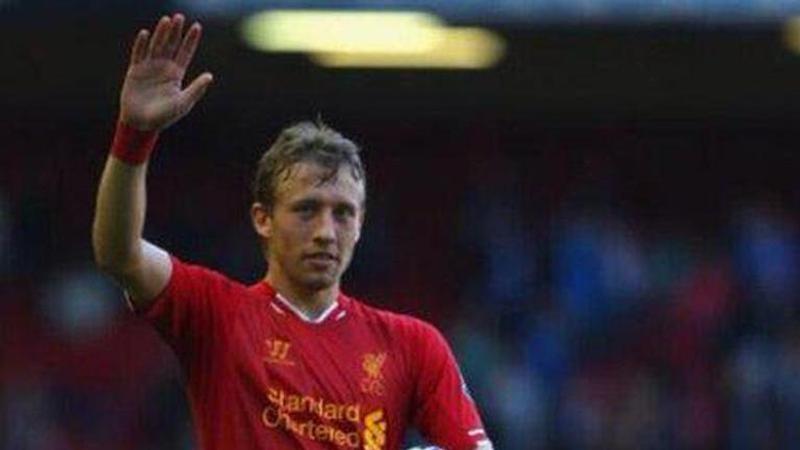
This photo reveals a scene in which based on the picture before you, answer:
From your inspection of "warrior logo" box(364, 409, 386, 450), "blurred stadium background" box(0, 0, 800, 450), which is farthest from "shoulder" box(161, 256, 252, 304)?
"blurred stadium background" box(0, 0, 800, 450)

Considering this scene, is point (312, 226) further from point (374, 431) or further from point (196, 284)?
point (374, 431)

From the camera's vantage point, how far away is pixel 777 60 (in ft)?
38.8

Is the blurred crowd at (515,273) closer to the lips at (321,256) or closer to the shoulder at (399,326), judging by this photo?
the shoulder at (399,326)

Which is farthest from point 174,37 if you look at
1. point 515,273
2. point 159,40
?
point 515,273

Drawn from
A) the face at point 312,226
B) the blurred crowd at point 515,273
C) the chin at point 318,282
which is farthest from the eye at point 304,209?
the blurred crowd at point 515,273

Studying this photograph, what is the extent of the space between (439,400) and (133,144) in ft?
2.73

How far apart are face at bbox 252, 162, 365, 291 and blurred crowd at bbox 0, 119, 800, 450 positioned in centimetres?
826

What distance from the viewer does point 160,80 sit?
425 cm

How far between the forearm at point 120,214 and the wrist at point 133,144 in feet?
0.04

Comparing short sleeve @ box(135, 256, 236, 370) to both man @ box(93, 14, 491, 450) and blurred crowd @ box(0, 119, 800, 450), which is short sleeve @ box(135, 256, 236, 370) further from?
blurred crowd @ box(0, 119, 800, 450)

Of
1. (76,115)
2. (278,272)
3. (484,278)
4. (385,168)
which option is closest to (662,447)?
(484,278)

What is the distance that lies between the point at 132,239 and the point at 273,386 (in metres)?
0.41

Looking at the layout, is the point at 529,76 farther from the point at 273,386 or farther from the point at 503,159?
the point at 273,386

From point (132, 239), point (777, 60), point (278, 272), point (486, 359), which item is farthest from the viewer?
point (486, 359)
